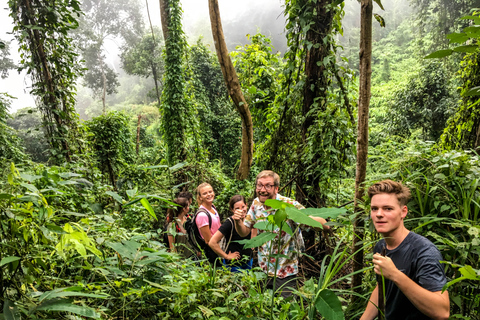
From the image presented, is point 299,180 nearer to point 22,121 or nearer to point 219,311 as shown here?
point 219,311

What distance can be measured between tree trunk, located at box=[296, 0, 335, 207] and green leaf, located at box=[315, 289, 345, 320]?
2.18 meters

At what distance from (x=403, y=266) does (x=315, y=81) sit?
7.41 ft

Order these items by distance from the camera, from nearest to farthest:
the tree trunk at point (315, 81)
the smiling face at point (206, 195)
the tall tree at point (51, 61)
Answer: the smiling face at point (206, 195) < the tree trunk at point (315, 81) < the tall tree at point (51, 61)

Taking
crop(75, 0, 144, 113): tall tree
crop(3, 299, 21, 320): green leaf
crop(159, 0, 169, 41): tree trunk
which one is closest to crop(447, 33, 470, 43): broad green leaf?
crop(3, 299, 21, 320): green leaf

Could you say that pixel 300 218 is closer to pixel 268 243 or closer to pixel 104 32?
pixel 268 243

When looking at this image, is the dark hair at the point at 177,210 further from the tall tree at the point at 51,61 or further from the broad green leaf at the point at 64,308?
the broad green leaf at the point at 64,308

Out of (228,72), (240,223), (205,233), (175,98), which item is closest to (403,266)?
(240,223)

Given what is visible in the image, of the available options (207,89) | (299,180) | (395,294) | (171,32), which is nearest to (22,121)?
(207,89)

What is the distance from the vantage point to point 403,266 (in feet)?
4.02

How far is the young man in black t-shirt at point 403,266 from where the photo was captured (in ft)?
3.52

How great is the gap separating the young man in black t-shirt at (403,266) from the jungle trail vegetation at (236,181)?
9 centimetres

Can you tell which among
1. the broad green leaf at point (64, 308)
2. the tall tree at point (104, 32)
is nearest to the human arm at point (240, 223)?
the broad green leaf at point (64, 308)

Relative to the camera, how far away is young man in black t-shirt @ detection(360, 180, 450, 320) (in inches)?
42.3

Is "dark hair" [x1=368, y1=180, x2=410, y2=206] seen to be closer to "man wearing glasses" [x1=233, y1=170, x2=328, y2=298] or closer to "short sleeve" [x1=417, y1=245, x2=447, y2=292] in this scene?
"short sleeve" [x1=417, y1=245, x2=447, y2=292]
